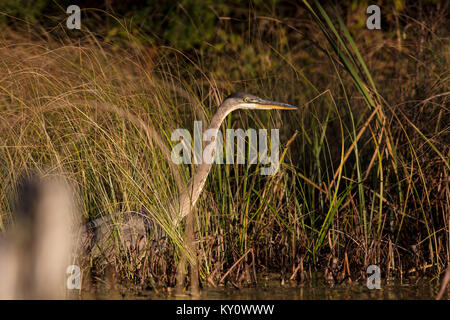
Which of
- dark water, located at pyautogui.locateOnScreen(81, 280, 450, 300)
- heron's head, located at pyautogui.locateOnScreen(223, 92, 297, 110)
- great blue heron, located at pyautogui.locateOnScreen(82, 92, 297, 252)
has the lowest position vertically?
dark water, located at pyautogui.locateOnScreen(81, 280, 450, 300)

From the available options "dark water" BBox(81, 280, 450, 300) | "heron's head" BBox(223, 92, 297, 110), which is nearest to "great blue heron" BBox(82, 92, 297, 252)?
"heron's head" BBox(223, 92, 297, 110)

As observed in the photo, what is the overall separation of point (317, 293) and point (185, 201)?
1265mm

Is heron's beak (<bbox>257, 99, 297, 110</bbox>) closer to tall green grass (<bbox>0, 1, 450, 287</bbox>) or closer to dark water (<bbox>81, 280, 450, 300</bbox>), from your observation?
tall green grass (<bbox>0, 1, 450, 287</bbox>)

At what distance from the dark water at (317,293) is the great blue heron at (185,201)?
56cm

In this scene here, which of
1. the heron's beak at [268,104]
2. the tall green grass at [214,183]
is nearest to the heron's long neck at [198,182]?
the tall green grass at [214,183]

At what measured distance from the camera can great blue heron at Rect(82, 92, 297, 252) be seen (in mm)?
4797

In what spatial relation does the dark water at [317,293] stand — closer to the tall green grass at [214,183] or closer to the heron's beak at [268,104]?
the tall green grass at [214,183]

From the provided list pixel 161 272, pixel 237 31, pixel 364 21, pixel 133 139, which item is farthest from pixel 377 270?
pixel 237 31

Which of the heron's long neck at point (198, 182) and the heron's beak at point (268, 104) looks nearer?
the heron's long neck at point (198, 182)

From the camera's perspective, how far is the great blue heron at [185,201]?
4.80 metres

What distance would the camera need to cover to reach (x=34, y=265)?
2588 millimetres

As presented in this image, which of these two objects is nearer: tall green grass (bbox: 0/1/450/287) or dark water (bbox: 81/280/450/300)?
dark water (bbox: 81/280/450/300)

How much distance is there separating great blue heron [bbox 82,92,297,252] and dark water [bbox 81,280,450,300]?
560 millimetres
